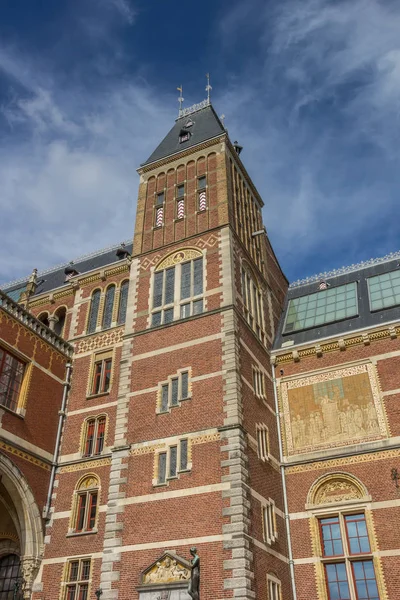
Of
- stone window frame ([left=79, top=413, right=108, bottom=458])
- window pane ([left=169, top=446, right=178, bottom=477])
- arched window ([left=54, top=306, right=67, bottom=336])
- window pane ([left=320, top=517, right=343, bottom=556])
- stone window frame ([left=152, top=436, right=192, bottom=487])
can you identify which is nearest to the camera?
stone window frame ([left=152, top=436, right=192, bottom=487])

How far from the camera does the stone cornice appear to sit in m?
26.8

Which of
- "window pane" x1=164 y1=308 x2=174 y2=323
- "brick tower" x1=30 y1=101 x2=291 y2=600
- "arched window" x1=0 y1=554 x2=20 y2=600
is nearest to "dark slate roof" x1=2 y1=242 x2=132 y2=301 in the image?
"brick tower" x1=30 y1=101 x2=291 y2=600

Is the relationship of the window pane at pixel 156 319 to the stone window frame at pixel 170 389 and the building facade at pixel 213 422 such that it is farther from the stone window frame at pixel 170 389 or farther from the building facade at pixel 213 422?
the stone window frame at pixel 170 389

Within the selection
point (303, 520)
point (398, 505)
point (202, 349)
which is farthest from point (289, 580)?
point (202, 349)

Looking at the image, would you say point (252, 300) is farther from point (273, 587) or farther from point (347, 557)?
point (273, 587)

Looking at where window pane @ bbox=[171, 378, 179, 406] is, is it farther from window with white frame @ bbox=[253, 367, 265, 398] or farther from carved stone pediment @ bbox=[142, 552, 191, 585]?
carved stone pediment @ bbox=[142, 552, 191, 585]

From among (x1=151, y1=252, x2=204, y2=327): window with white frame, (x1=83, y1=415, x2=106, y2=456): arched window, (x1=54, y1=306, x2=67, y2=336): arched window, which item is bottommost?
(x1=83, y1=415, x2=106, y2=456): arched window

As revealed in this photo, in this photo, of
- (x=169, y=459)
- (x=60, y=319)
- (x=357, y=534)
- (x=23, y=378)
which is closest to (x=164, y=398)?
(x=169, y=459)

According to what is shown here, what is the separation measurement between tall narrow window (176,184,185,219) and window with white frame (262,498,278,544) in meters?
15.8

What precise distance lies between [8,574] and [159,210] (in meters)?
19.9

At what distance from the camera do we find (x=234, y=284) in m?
27.4

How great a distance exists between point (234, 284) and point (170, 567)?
12.7 m

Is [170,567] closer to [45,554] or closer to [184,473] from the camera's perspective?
[184,473]

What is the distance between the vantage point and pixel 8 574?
83.5 ft
